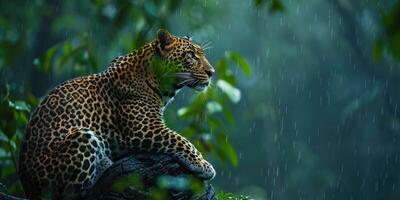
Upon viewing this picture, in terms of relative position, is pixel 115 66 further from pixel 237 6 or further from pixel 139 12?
pixel 237 6

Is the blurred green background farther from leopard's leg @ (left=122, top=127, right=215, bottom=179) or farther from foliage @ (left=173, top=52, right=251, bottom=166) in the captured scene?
foliage @ (left=173, top=52, right=251, bottom=166)

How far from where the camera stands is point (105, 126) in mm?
4977

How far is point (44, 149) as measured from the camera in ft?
15.7

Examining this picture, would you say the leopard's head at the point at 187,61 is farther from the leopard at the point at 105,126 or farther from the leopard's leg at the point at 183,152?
the leopard's leg at the point at 183,152

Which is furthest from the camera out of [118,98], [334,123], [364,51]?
[334,123]

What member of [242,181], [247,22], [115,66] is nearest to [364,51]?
[242,181]

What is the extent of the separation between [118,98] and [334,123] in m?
25.9

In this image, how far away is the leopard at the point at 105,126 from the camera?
183 inches

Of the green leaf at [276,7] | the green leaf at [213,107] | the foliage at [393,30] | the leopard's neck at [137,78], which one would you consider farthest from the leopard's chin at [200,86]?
the foliage at [393,30]

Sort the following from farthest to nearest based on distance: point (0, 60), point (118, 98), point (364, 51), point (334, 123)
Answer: point (334, 123) → point (364, 51) → point (118, 98) → point (0, 60)

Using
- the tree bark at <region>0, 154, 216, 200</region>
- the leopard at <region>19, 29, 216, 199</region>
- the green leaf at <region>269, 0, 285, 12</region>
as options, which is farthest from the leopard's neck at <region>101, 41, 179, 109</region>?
the green leaf at <region>269, 0, 285, 12</region>

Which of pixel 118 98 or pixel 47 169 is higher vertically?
pixel 118 98

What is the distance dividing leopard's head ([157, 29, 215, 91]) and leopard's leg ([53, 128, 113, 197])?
853mm

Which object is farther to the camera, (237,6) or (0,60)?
(237,6)
